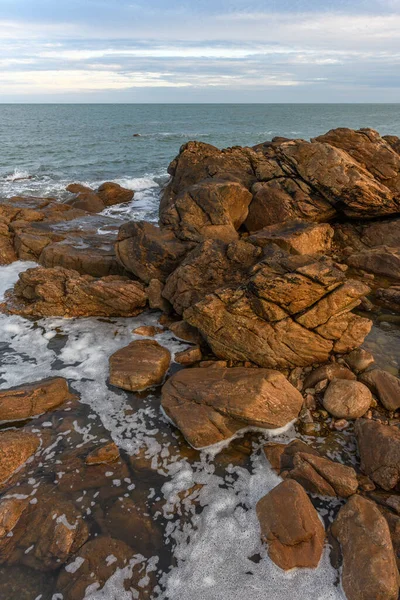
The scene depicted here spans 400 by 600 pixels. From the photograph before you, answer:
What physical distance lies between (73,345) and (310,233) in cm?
976

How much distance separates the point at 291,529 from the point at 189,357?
5751 mm

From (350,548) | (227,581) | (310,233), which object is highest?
(310,233)

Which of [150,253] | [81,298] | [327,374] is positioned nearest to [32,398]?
[81,298]

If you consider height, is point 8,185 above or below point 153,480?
above

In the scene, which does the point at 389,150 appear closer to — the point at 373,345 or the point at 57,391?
the point at 373,345

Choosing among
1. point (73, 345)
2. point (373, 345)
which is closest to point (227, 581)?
point (373, 345)

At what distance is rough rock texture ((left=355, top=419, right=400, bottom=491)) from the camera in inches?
287

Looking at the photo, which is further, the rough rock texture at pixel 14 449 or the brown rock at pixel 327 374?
the brown rock at pixel 327 374

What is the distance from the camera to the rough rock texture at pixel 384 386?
9047 millimetres

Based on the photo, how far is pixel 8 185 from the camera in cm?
3416

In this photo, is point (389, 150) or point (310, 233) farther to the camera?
point (389, 150)

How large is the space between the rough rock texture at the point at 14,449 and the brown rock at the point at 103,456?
140 centimetres

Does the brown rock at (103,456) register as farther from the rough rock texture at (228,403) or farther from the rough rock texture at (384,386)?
the rough rock texture at (384,386)

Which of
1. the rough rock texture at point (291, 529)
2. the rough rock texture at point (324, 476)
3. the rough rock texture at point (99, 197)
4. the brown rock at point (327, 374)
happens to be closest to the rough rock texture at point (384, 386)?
the brown rock at point (327, 374)
